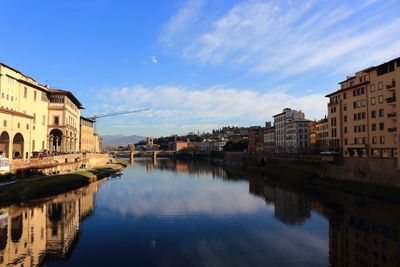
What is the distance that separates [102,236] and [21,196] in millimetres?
21070

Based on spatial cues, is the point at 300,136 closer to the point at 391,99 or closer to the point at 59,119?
the point at 391,99

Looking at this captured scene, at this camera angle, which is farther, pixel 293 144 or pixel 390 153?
pixel 293 144

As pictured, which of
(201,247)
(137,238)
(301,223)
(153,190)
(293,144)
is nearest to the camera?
(201,247)

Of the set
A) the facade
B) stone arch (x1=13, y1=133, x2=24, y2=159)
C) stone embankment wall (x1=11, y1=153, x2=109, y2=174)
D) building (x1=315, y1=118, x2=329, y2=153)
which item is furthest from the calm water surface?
the facade

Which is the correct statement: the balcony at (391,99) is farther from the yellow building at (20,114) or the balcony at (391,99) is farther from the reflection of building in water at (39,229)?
the yellow building at (20,114)

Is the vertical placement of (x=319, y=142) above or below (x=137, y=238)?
above

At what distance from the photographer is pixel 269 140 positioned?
140m

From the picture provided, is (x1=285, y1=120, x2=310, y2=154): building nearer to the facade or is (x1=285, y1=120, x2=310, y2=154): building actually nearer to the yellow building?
the facade

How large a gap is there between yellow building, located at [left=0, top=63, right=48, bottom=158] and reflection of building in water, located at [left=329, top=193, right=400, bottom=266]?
5305 centimetres

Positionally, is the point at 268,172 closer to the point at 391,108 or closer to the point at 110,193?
the point at 391,108

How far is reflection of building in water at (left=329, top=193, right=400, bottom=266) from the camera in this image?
24.8 metres

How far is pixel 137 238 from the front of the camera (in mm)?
29766

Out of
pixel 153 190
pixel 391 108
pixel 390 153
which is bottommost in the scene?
pixel 153 190

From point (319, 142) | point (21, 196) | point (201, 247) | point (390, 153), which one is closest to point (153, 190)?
point (21, 196)
